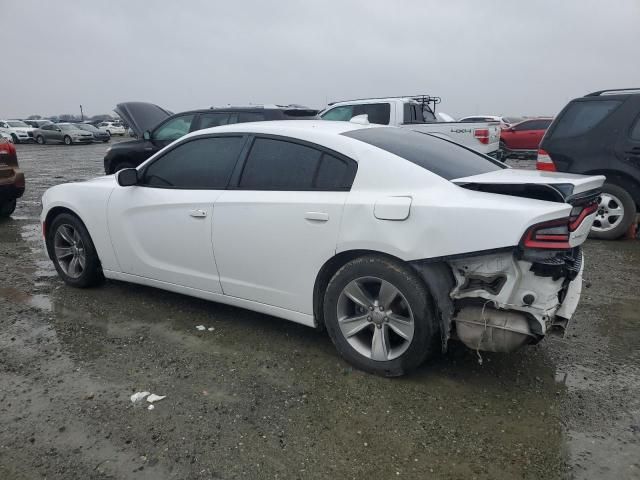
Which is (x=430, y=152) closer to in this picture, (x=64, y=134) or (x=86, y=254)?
(x=86, y=254)

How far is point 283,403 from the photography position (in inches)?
111

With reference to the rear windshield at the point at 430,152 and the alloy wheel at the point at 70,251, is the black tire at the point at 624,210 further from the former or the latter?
the alloy wheel at the point at 70,251

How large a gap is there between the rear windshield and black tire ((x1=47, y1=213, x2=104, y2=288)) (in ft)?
8.64

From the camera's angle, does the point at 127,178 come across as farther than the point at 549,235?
Yes

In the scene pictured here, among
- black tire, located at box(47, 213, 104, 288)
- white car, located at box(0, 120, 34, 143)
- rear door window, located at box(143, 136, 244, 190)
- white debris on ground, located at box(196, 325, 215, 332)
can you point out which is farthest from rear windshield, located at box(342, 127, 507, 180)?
white car, located at box(0, 120, 34, 143)

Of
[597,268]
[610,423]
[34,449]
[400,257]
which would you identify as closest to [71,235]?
[34,449]

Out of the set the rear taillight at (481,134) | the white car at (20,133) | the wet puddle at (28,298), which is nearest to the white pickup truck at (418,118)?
the rear taillight at (481,134)

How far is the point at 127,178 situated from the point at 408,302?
2.51 meters

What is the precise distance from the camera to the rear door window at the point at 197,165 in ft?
12.0

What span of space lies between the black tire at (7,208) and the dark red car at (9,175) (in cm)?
16

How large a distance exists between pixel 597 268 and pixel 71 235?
210 inches

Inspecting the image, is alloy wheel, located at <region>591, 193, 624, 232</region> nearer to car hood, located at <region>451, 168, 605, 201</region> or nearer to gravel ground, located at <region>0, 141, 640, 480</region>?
gravel ground, located at <region>0, 141, 640, 480</region>

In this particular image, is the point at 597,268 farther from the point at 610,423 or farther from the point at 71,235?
the point at 71,235

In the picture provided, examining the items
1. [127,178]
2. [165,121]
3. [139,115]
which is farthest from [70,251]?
[139,115]
